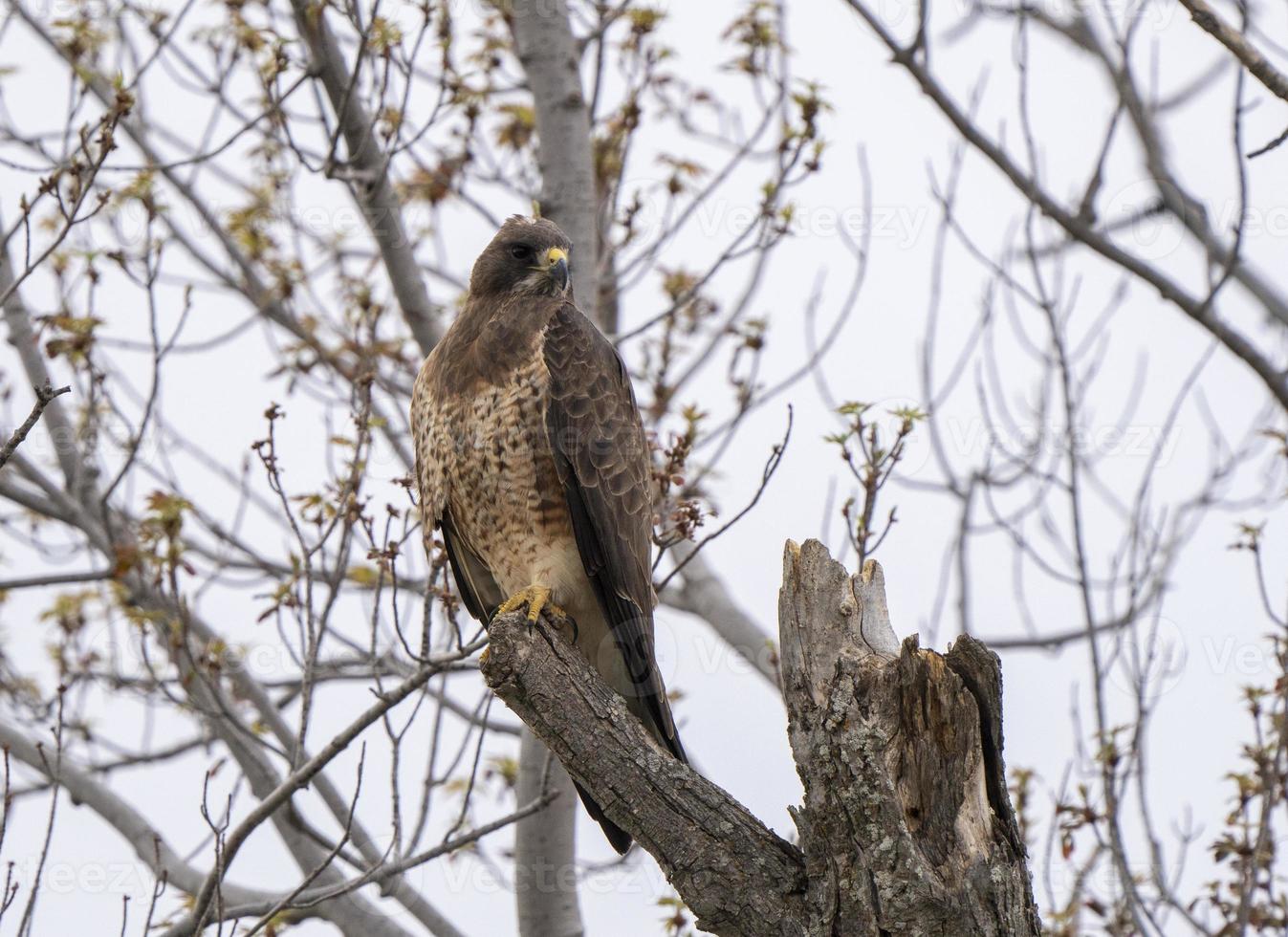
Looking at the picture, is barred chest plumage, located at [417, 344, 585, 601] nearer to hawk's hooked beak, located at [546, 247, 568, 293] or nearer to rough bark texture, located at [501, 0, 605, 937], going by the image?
hawk's hooked beak, located at [546, 247, 568, 293]

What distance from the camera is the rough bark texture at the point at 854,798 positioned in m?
3.51

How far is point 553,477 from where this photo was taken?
503 cm

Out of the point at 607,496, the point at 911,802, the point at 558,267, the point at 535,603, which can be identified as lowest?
the point at 911,802

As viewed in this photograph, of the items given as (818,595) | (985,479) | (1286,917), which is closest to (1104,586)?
(985,479)

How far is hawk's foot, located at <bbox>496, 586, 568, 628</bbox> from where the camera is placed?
4.81 metres

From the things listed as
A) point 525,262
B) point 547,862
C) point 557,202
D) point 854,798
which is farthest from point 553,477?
point 557,202

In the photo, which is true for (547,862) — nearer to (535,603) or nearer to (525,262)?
→ (535,603)

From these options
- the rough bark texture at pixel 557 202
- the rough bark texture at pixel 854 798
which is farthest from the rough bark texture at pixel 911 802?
the rough bark texture at pixel 557 202

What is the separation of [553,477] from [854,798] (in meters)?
1.87

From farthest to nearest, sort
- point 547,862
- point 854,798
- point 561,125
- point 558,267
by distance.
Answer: point 561,125 < point 547,862 < point 558,267 < point 854,798

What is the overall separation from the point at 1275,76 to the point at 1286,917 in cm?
321

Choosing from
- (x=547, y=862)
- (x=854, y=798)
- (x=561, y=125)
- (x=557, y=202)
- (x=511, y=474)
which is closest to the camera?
(x=854, y=798)

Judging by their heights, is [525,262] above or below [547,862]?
above

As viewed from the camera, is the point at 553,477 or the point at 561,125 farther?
the point at 561,125
